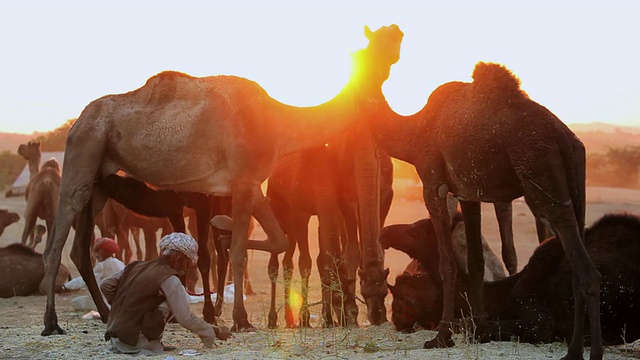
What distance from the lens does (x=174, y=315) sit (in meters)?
7.06

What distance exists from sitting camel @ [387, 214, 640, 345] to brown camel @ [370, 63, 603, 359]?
14.2 inches

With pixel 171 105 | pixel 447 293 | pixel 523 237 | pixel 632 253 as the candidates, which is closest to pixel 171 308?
pixel 447 293

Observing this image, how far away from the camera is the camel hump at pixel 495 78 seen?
23.4 feet

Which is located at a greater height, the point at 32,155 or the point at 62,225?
the point at 32,155

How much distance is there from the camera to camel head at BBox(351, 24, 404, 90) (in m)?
9.43

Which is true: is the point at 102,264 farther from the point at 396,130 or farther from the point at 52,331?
the point at 396,130

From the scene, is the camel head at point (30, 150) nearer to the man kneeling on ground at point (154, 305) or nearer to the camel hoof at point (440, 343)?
the man kneeling on ground at point (154, 305)

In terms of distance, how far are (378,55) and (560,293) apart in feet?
10.9

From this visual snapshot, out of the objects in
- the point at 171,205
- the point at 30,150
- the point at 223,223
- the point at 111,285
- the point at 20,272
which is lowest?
the point at 111,285

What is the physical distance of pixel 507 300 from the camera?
8.25 m

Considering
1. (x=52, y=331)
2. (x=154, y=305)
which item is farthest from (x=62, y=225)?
(x=154, y=305)

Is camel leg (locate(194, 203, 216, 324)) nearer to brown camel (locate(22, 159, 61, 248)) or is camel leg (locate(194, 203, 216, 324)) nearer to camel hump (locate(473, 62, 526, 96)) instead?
camel hump (locate(473, 62, 526, 96))

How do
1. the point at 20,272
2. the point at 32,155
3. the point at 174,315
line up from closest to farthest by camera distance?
the point at 174,315, the point at 20,272, the point at 32,155

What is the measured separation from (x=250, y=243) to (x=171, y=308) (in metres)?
2.23
